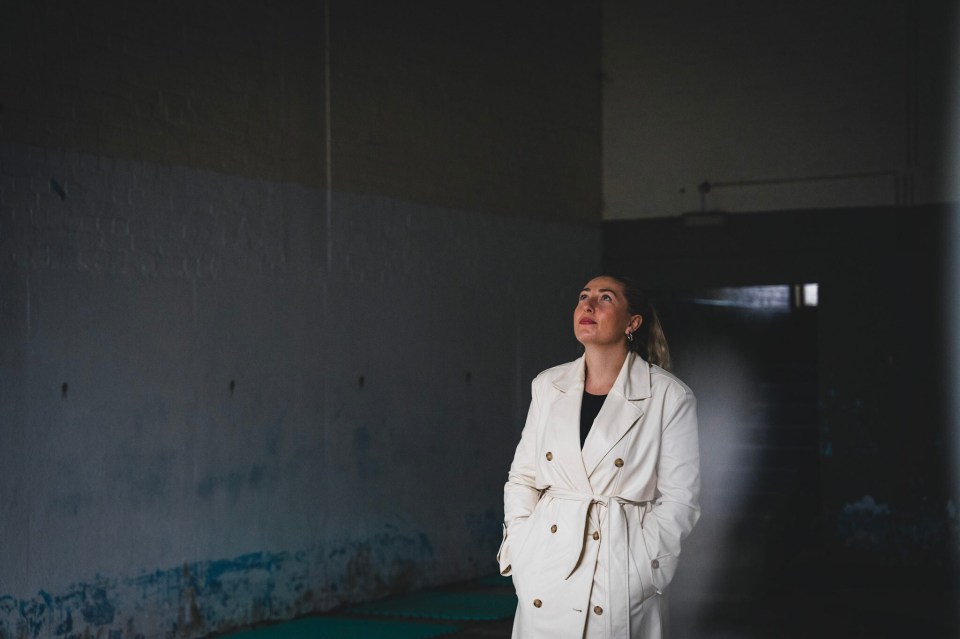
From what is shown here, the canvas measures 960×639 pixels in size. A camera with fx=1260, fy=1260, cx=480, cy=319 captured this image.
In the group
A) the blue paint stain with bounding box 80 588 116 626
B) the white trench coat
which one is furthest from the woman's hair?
the blue paint stain with bounding box 80 588 116 626

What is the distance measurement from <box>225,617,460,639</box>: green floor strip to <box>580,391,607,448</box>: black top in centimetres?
342

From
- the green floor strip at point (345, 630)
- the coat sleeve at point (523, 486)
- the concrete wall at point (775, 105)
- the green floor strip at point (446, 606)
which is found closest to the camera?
the coat sleeve at point (523, 486)

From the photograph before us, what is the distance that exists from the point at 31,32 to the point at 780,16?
580cm

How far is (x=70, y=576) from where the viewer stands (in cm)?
607

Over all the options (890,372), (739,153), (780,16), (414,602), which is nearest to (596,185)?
(739,153)

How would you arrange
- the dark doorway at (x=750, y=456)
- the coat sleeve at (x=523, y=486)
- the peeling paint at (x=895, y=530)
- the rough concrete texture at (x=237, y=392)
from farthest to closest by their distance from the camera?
the peeling paint at (x=895, y=530), the dark doorway at (x=750, y=456), the rough concrete texture at (x=237, y=392), the coat sleeve at (x=523, y=486)

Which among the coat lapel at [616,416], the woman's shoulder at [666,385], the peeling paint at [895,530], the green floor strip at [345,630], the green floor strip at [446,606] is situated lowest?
the green floor strip at [446,606]

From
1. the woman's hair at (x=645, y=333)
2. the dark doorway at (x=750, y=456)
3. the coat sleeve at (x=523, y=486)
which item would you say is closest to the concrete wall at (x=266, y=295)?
the dark doorway at (x=750, y=456)

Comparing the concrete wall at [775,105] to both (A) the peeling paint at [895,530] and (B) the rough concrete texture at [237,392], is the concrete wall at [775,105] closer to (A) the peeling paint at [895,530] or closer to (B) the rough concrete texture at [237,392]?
(B) the rough concrete texture at [237,392]

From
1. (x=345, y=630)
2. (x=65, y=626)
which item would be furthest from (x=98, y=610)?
(x=345, y=630)

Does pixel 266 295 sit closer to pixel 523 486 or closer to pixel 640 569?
pixel 523 486

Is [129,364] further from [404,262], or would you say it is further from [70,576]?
[404,262]

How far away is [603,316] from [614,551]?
0.72m

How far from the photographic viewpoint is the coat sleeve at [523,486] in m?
3.73
